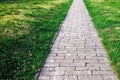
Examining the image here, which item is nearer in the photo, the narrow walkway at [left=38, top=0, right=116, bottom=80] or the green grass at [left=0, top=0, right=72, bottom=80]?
the narrow walkway at [left=38, top=0, right=116, bottom=80]

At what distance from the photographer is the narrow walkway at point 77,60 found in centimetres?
585

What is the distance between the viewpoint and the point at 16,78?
5695mm

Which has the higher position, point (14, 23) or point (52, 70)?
point (52, 70)

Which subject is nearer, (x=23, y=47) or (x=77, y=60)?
(x=77, y=60)

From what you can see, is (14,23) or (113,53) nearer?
(113,53)

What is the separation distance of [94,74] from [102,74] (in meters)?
0.20

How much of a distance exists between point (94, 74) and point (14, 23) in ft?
23.8

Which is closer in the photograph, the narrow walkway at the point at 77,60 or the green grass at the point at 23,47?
the narrow walkway at the point at 77,60

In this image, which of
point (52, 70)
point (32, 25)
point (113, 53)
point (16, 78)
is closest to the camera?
point (16, 78)

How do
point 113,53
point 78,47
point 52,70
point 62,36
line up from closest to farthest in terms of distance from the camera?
point 52,70
point 113,53
point 78,47
point 62,36

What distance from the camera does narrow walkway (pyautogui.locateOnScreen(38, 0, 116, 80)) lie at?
230 inches

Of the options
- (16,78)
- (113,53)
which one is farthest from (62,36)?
(16,78)

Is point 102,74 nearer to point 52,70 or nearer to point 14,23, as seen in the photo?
point 52,70

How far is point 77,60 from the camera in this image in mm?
6934
